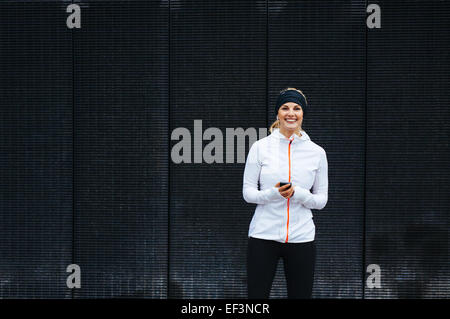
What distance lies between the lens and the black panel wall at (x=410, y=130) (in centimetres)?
533

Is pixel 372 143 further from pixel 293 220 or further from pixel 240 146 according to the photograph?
pixel 293 220

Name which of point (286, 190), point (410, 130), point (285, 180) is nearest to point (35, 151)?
point (285, 180)

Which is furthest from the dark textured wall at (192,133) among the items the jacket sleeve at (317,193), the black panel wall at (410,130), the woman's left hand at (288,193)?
the woman's left hand at (288,193)

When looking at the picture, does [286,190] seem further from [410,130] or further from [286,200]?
[410,130]

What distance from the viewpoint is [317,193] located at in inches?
135

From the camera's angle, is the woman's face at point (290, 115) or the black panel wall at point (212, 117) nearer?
the woman's face at point (290, 115)

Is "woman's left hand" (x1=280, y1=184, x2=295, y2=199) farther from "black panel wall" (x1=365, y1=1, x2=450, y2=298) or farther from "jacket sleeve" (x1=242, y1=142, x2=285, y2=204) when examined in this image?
"black panel wall" (x1=365, y1=1, x2=450, y2=298)

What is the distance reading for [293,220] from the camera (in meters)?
3.30

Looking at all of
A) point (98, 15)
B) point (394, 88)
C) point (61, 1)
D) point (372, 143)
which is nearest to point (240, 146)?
point (372, 143)

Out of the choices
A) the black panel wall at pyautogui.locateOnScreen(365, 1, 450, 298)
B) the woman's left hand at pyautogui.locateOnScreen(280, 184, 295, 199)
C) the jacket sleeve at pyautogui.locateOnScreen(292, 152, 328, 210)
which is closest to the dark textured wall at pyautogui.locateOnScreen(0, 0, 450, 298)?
the black panel wall at pyautogui.locateOnScreen(365, 1, 450, 298)

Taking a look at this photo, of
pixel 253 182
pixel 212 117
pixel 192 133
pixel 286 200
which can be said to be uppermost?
pixel 212 117

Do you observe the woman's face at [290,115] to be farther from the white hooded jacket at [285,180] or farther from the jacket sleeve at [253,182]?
the jacket sleeve at [253,182]

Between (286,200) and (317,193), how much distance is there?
0.25 meters

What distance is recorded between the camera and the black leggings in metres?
3.31
